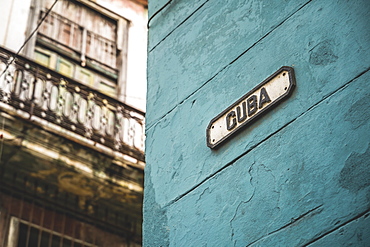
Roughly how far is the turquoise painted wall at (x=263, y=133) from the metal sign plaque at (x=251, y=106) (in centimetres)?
5

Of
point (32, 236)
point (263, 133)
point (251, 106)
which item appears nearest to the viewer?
point (263, 133)

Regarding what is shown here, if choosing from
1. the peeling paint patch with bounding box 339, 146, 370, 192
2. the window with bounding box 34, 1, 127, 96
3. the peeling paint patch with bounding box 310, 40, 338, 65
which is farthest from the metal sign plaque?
the window with bounding box 34, 1, 127, 96

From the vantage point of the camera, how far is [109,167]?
10.4 m

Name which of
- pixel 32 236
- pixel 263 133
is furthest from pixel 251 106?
pixel 32 236

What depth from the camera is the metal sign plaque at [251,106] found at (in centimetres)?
476

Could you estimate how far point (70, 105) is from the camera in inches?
415

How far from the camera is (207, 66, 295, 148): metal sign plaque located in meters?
4.76

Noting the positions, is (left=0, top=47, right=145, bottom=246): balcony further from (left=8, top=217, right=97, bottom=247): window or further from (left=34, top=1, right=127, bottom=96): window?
(left=34, top=1, right=127, bottom=96): window

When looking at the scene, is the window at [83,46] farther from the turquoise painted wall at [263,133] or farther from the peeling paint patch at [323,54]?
the peeling paint patch at [323,54]

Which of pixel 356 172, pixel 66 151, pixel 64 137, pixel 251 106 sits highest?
pixel 64 137

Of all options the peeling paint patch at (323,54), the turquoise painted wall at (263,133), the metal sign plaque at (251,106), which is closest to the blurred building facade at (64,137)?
the turquoise painted wall at (263,133)

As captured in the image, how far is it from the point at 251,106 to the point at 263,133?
0.26 metres

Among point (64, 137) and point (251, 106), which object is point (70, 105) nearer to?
point (64, 137)

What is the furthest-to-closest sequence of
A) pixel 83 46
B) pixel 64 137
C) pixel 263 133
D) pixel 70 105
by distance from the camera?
pixel 83 46
pixel 70 105
pixel 64 137
pixel 263 133
